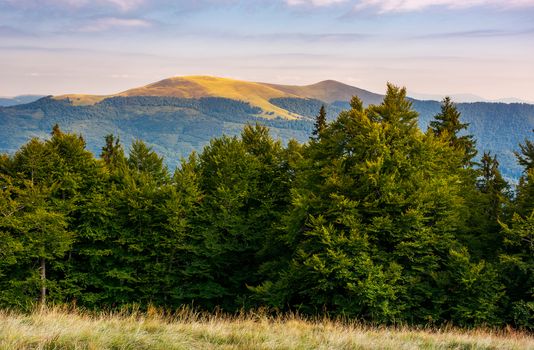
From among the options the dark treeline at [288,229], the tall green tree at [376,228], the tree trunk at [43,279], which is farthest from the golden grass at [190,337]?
the tree trunk at [43,279]

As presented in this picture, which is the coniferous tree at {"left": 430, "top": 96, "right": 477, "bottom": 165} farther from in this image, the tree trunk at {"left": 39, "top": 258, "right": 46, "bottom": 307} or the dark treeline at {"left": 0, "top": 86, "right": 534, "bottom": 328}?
the tree trunk at {"left": 39, "top": 258, "right": 46, "bottom": 307}

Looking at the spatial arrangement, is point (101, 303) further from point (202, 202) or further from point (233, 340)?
point (233, 340)

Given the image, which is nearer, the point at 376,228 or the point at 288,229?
the point at 376,228

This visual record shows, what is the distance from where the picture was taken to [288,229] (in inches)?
1009

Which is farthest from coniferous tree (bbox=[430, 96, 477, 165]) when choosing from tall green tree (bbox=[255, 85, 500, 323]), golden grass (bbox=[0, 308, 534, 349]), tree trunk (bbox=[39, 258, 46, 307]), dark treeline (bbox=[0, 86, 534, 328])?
golden grass (bbox=[0, 308, 534, 349])

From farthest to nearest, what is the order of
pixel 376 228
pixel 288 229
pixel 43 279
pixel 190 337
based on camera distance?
pixel 43 279 → pixel 288 229 → pixel 376 228 → pixel 190 337

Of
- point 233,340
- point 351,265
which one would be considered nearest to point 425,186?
point 351,265

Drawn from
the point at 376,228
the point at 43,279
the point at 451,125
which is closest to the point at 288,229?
Answer: the point at 376,228

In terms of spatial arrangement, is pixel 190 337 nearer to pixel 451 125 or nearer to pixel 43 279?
pixel 43 279

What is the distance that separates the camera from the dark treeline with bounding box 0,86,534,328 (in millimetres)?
23078

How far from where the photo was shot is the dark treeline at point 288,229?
75.7 feet

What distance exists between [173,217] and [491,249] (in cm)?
1996

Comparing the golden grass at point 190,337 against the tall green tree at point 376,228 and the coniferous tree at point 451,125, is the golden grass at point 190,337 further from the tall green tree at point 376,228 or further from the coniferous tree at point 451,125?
the coniferous tree at point 451,125

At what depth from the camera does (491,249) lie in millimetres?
27016
